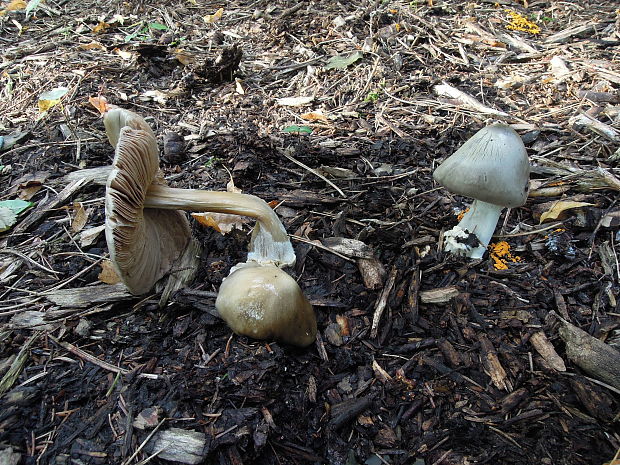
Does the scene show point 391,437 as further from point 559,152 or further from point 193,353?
point 559,152

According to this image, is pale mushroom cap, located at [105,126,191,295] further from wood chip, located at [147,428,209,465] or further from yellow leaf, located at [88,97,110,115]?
yellow leaf, located at [88,97,110,115]

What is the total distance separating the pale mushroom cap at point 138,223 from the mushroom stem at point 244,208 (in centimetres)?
12

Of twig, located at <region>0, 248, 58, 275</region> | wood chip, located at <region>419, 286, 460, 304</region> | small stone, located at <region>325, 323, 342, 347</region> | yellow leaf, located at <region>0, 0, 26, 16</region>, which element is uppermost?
yellow leaf, located at <region>0, 0, 26, 16</region>

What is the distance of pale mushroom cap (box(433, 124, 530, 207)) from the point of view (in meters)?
2.27

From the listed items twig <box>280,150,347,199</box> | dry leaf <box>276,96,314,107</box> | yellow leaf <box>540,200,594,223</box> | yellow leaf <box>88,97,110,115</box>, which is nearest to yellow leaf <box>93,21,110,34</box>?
yellow leaf <box>88,97,110,115</box>

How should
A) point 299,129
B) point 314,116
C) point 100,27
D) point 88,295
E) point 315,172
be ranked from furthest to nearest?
point 100,27, point 314,116, point 299,129, point 315,172, point 88,295

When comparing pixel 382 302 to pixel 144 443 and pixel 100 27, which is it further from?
pixel 100 27

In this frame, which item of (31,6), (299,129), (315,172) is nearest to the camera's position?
(315,172)

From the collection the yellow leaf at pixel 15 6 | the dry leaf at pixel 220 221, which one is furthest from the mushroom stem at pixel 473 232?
the yellow leaf at pixel 15 6

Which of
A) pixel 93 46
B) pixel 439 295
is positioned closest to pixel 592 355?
pixel 439 295

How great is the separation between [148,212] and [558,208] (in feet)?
8.36

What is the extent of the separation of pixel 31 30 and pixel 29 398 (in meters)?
5.44

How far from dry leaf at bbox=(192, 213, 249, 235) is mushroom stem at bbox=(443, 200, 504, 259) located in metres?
1.33

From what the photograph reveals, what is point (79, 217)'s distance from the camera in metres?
2.93
